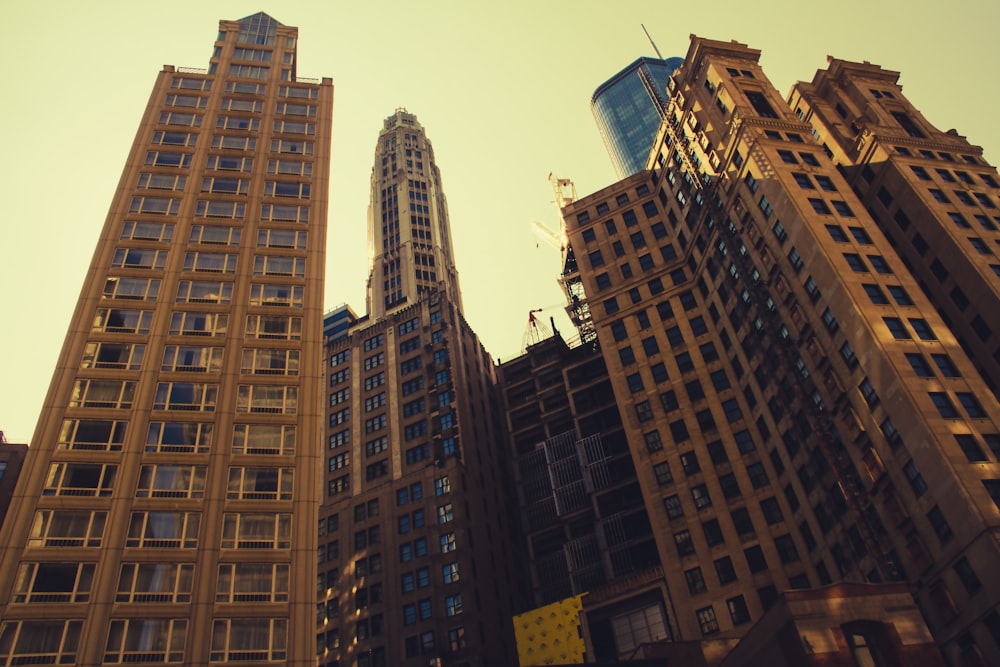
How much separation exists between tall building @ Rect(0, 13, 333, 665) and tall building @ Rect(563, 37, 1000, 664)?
39.0 m

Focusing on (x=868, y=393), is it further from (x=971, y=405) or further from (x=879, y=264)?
(x=879, y=264)

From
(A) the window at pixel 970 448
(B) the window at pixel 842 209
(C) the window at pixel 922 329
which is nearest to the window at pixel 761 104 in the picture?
(B) the window at pixel 842 209

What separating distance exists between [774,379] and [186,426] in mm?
54134

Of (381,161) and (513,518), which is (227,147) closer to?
(513,518)

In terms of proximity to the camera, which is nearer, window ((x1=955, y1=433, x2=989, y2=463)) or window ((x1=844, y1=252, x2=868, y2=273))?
window ((x1=955, y1=433, x2=989, y2=463))

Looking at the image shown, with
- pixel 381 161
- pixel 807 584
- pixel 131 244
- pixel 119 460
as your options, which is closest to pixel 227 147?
pixel 131 244

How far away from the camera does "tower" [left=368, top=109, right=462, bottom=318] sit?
5527 inches

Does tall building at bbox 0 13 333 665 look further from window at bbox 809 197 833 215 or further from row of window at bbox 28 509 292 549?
window at bbox 809 197 833 215

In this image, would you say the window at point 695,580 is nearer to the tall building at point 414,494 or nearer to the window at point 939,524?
the window at point 939,524

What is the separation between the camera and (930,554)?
57688 millimetres

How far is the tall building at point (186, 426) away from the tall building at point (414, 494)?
4407 cm

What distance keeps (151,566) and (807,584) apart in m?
55.0

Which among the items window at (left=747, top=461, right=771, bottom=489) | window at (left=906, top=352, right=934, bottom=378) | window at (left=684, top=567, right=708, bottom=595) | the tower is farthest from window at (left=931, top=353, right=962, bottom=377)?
the tower

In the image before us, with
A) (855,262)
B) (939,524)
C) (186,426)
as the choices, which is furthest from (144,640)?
(855,262)
